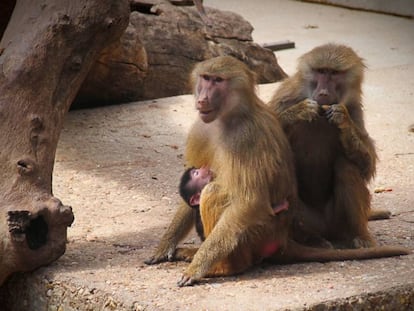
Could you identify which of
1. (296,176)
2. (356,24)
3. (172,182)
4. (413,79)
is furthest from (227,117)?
(356,24)

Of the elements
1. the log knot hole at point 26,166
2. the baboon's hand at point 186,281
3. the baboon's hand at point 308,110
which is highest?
the baboon's hand at point 308,110

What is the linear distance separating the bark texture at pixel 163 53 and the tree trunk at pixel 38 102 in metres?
2.60

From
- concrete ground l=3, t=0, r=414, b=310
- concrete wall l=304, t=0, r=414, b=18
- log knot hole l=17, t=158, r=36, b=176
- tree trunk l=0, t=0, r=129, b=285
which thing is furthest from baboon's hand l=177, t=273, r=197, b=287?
concrete wall l=304, t=0, r=414, b=18

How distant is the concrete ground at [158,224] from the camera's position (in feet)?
15.3

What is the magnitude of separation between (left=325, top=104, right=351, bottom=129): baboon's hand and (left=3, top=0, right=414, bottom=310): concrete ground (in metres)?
0.71

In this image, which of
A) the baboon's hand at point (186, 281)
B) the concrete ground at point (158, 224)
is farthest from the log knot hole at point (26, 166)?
the baboon's hand at point (186, 281)

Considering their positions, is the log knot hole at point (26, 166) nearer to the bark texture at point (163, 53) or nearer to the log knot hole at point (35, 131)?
the log knot hole at point (35, 131)

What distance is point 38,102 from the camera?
207 inches

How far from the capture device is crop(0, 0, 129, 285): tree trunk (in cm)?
500

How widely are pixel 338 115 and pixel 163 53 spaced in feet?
12.9

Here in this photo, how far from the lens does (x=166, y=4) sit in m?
9.00

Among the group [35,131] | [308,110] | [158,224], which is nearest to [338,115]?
[308,110]

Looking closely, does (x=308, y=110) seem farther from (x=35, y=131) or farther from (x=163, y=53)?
(x=163, y=53)

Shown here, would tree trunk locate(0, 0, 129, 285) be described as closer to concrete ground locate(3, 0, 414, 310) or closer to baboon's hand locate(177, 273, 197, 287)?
concrete ground locate(3, 0, 414, 310)
